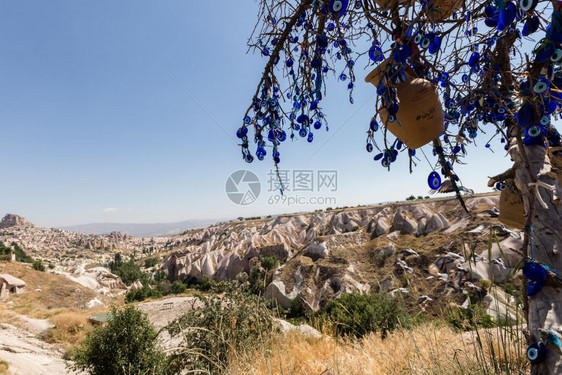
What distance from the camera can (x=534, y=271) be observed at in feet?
3.44

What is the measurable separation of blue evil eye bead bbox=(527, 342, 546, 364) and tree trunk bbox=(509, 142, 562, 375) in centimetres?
2

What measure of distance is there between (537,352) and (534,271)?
32cm

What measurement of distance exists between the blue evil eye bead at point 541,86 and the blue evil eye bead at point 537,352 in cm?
101

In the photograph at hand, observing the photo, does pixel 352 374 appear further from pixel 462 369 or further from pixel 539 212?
pixel 539 212

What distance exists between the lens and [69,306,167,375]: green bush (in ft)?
17.9

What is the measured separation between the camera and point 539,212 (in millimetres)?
1279

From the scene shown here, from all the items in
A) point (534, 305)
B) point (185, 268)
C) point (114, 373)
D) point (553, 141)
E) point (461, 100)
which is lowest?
point (185, 268)

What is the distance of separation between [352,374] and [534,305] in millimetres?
1994

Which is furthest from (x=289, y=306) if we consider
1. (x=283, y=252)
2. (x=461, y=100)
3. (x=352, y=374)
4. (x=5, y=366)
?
(x=461, y=100)

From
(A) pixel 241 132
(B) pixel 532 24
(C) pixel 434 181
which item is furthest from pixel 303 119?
(B) pixel 532 24

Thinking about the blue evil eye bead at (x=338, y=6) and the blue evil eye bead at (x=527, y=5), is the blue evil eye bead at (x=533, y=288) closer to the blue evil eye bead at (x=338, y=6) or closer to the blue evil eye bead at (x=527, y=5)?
the blue evil eye bead at (x=527, y=5)

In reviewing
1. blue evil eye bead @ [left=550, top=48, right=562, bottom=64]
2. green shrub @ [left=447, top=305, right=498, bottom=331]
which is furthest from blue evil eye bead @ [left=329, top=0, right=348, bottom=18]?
green shrub @ [left=447, top=305, right=498, bottom=331]

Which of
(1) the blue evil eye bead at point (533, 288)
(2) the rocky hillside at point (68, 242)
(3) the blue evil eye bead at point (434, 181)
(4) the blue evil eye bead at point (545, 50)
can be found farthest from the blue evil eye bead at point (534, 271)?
(2) the rocky hillside at point (68, 242)

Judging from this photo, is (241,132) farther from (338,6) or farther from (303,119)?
(338,6)
